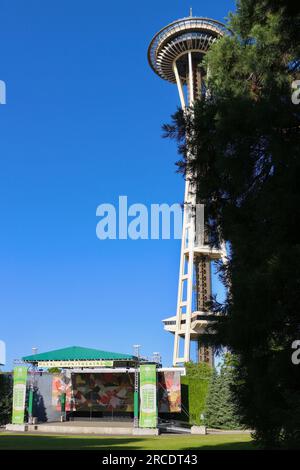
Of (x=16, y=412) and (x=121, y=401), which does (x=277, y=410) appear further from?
(x=121, y=401)

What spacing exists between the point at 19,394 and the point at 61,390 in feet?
18.0

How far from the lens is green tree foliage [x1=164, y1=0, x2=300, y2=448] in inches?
261

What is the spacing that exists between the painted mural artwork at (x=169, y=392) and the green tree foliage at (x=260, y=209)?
970 inches

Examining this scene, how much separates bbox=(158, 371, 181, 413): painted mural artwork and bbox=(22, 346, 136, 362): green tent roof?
3006 mm

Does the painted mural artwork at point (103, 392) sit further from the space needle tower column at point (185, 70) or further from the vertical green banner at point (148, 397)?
the space needle tower column at point (185, 70)

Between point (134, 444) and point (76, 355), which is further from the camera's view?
point (76, 355)

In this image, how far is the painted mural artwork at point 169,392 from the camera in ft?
107

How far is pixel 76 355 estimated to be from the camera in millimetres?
33125

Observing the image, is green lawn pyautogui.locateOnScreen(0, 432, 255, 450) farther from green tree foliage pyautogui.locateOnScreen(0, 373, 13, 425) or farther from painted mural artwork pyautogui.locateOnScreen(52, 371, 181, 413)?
painted mural artwork pyautogui.locateOnScreen(52, 371, 181, 413)

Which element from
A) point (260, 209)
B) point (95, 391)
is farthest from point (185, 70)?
point (260, 209)

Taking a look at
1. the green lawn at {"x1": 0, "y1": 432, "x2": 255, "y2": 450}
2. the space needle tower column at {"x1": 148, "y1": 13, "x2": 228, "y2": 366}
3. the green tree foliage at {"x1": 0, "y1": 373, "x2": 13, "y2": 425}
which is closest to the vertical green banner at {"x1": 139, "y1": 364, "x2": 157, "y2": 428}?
the green lawn at {"x1": 0, "y1": 432, "x2": 255, "y2": 450}

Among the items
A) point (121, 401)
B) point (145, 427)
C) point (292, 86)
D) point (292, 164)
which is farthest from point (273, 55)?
point (121, 401)

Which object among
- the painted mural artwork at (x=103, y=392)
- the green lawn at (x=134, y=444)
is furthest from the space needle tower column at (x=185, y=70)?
the green lawn at (x=134, y=444)

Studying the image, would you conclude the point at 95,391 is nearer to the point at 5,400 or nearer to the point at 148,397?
the point at 5,400
